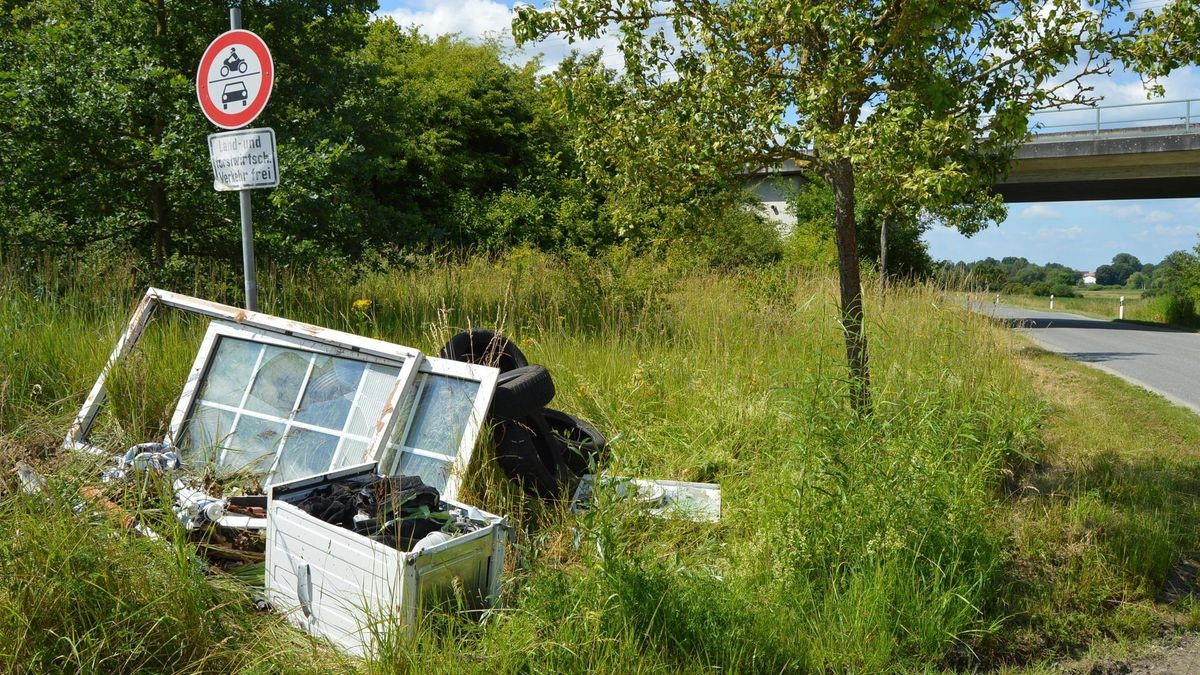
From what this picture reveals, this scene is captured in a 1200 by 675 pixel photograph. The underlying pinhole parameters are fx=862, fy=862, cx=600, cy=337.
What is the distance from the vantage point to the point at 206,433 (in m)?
4.77

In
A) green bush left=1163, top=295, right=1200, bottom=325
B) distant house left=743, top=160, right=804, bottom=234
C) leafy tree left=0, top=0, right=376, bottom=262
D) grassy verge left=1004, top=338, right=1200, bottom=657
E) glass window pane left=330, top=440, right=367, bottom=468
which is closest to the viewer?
grassy verge left=1004, top=338, right=1200, bottom=657

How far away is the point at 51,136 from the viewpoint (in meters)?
7.84

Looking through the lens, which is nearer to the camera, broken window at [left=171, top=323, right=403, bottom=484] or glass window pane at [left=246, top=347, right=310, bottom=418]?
broken window at [left=171, top=323, right=403, bottom=484]

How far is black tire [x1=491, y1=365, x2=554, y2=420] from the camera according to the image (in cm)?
434

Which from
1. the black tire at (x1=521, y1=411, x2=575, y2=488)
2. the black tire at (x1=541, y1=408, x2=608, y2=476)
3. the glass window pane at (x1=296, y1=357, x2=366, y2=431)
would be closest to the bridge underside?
the black tire at (x1=541, y1=408, x2=608, y2=476)

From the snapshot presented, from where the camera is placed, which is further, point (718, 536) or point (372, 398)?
point (372, 398)

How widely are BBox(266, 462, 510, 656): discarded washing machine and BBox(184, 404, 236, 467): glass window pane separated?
4.17 feet

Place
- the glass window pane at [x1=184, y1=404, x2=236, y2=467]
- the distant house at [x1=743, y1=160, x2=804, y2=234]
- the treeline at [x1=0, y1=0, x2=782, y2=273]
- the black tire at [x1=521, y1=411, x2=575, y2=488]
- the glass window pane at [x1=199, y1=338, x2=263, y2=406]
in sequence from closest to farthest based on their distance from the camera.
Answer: the black tire at [x1=521, y1=411, x2=575, y2=488]
the glass window pane at [x1=184, y1=404, x2=236, y2=467]
the glass window pane at [x1=199, y1=338, x2=263, y2=406]
the treeline at [x1=0, y1=0, x2=782, y2=273]
the distant house at [x1=743, y1=160, x2=804, y2=234]

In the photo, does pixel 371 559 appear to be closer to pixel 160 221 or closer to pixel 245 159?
pixel 245 159

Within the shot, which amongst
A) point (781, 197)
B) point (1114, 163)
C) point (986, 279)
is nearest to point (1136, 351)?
point (986, 279)

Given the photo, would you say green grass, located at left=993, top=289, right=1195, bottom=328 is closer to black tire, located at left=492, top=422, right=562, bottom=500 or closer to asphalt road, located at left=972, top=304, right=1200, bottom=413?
asphalt road, located at left=972, top=304, right=1200, bottom=413

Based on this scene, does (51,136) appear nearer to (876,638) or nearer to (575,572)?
(575,572)

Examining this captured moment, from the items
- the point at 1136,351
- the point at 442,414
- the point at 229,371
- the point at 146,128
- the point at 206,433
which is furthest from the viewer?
the point at 1136,351

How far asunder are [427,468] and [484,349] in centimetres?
107
